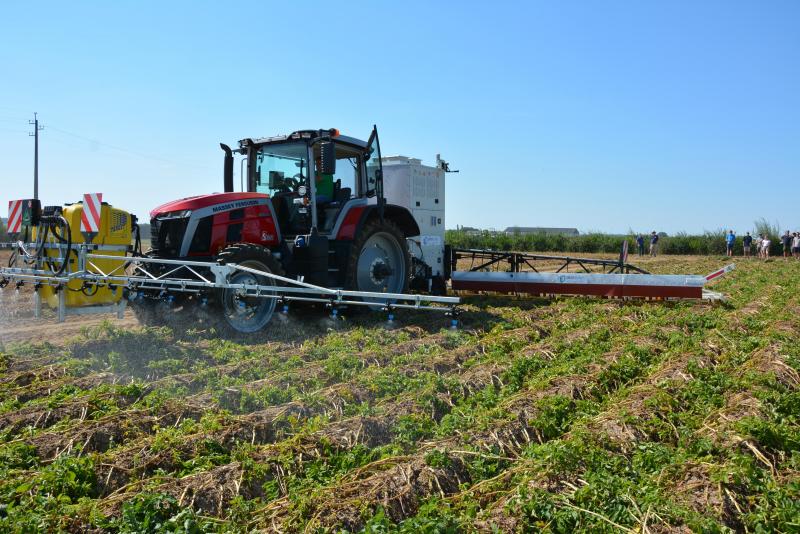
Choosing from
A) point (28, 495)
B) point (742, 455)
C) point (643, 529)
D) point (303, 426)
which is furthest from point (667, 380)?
point (28, 495)

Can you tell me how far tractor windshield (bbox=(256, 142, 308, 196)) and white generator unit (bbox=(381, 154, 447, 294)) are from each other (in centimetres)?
355

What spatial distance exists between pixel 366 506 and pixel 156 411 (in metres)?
2.32

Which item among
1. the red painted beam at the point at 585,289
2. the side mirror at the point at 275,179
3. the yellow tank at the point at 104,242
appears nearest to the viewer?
the yellow tank at the point at 104,242

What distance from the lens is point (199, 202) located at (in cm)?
852

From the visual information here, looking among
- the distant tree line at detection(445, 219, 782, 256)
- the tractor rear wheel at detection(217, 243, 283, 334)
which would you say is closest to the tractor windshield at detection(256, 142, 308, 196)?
the tractor rear wheel at detection(217, 243, 283, 334)

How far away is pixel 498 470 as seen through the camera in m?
4.10

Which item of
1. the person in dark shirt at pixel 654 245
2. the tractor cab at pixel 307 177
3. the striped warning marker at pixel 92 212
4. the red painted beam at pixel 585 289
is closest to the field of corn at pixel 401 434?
the striped warning marker at pixel 92 212

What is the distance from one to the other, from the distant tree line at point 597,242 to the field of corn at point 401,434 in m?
29.9

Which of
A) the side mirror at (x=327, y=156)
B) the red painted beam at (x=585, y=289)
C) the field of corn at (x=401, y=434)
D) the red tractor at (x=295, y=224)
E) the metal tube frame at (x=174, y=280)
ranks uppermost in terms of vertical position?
the side mirror at (x=327, y=156)

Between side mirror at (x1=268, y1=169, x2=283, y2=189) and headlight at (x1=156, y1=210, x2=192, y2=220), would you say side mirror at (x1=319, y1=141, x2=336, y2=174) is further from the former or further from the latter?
headlight at (x1=156, y1=210, x2=192, y2=220)

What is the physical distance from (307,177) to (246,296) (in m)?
2.17

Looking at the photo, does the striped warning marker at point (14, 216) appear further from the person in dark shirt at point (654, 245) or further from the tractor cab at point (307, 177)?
the person in dark shirt at point (654, 245)

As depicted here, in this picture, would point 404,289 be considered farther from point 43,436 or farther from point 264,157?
point 43,436

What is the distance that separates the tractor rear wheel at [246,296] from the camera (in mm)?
8180
